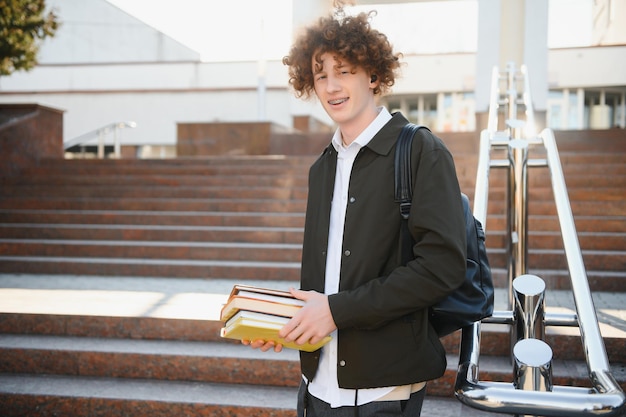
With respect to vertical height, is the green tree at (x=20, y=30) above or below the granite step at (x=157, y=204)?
above

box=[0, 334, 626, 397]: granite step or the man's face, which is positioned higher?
the man's face

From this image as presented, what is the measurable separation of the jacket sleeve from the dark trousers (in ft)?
0.79

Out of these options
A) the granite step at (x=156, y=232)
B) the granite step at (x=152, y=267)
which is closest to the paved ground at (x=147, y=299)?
the granite step at (x=152, y=267)

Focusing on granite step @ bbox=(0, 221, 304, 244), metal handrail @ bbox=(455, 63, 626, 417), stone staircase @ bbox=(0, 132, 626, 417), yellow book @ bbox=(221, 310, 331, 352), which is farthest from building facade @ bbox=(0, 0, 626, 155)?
yellow book @ bbox=(221, 310, 331, 352)

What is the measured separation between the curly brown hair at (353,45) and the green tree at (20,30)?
32.1 ft

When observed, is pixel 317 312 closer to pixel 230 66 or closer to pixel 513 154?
pixel 513 154

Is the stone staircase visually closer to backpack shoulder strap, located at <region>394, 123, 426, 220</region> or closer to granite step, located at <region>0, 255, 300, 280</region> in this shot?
granite step, located at <region>0, 255, 300, 280</region>

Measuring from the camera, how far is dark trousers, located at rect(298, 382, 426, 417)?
Answer: 1697 mm

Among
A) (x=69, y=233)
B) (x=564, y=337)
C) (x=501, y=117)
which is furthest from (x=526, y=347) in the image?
(x=501, y=117)

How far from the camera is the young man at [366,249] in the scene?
5.17 feet

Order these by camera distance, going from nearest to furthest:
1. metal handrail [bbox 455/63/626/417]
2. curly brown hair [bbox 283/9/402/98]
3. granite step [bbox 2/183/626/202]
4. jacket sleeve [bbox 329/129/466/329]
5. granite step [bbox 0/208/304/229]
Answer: metal handrail [bbox 455/63/626/417] < jacket sleeve [bbox 329/129/466/329] < curly brown hair [bbox 283/9/402/98] < granite step [bbox 0/208/304/229] < granite step [bbox 2/183/626/202]

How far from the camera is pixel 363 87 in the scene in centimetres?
181

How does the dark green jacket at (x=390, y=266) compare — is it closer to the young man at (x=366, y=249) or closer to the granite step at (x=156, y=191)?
the young man at (x=366, y=249)

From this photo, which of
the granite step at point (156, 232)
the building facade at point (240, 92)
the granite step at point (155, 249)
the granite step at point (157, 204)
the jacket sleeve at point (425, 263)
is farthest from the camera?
the building facade at point (240, 92)
